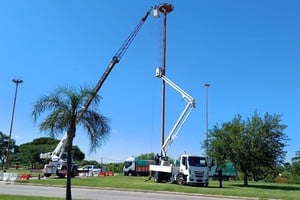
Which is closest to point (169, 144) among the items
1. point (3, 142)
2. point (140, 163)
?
point (140, 163)

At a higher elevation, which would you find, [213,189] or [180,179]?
[180,179]

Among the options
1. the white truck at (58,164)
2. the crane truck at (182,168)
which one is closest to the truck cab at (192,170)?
the crane truck at (182,168)

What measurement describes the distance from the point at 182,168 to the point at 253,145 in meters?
7.47

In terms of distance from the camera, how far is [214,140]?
137ft

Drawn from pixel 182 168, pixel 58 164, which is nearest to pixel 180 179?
pixel 182 168

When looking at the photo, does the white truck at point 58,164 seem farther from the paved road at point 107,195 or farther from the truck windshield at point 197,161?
the paved road at point 107,195

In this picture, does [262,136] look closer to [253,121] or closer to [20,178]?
[253,121]

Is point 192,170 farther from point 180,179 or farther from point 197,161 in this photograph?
point 180,179

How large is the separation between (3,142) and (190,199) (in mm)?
107506

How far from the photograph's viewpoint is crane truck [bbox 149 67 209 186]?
118ft

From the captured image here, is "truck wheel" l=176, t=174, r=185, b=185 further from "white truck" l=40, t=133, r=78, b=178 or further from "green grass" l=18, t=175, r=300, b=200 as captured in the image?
"white truck" l=40, t=133, r=78, b=178

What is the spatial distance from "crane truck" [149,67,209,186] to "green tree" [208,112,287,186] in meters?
4.05

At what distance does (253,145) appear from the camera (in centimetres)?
Answer: 3922

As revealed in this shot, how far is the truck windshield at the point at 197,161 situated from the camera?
3647cm
